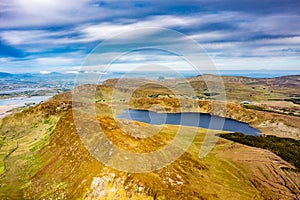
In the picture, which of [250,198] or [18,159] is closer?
[250,198]

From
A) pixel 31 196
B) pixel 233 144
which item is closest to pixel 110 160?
pixel 31 196

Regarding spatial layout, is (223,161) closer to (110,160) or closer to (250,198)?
(250,198)

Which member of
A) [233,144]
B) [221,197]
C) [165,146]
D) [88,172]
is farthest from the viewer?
[233,144]

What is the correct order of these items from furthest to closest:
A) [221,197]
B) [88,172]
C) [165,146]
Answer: [165,146]
[88,172]
[221,197]

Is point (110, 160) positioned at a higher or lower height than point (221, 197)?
higher

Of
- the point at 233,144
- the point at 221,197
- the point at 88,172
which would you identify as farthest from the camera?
the point at 233,144

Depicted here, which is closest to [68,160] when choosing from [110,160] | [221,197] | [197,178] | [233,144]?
[110,160]

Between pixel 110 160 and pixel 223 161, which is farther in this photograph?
pixel 223 161

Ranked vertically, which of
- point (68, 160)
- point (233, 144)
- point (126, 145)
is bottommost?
point (233, 144)

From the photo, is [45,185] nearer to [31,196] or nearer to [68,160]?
[31,196]
